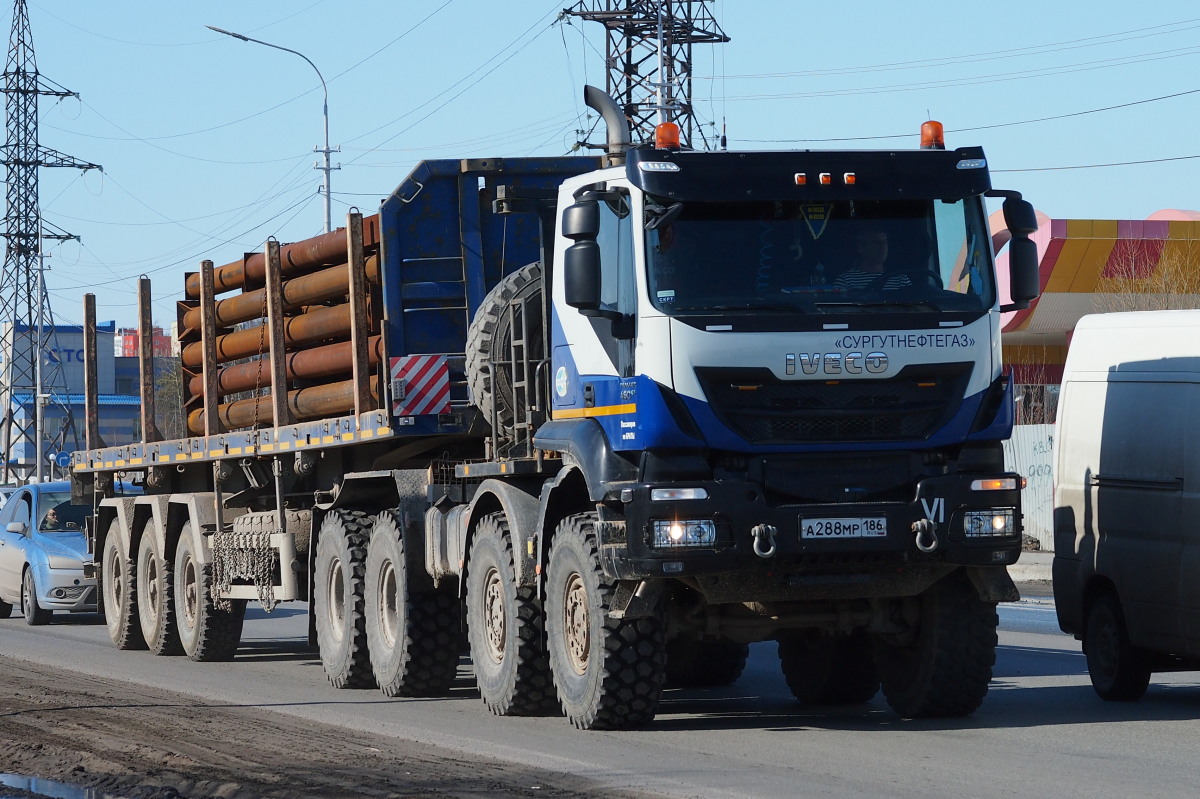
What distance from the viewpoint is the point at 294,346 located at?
14508mm

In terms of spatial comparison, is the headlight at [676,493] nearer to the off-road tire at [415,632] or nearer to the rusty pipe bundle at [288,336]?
Result: the off-road tire at [415,632]

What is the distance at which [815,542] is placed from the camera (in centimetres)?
916

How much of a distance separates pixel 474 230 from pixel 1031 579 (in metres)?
13.4

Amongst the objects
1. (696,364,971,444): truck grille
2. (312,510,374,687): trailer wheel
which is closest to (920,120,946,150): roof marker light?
(696,364,971,444): truck grille

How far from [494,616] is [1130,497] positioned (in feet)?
13.1

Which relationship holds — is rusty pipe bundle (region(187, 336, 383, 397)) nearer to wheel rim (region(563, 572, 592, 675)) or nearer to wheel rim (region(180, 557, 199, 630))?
wheel rim (region(180, 557, 199, 630))

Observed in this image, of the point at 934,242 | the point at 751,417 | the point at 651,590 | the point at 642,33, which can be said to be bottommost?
the point at 651,590

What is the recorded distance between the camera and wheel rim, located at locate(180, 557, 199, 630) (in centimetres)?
1642

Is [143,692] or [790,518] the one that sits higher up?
[790,518]

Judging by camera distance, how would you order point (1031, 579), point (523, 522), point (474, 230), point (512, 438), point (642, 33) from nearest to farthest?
point (523, 522) → point (512, 438) → point (474, 230) → point (1031, 579) → point (642, 33)

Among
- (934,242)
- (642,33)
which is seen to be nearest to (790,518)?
(934,242)

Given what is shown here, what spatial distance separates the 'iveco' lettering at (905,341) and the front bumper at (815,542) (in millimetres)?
708

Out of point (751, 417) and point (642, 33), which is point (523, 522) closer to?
point (751, 417)

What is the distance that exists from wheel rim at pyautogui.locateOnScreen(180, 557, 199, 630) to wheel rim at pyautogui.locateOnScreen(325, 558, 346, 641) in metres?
3.15
